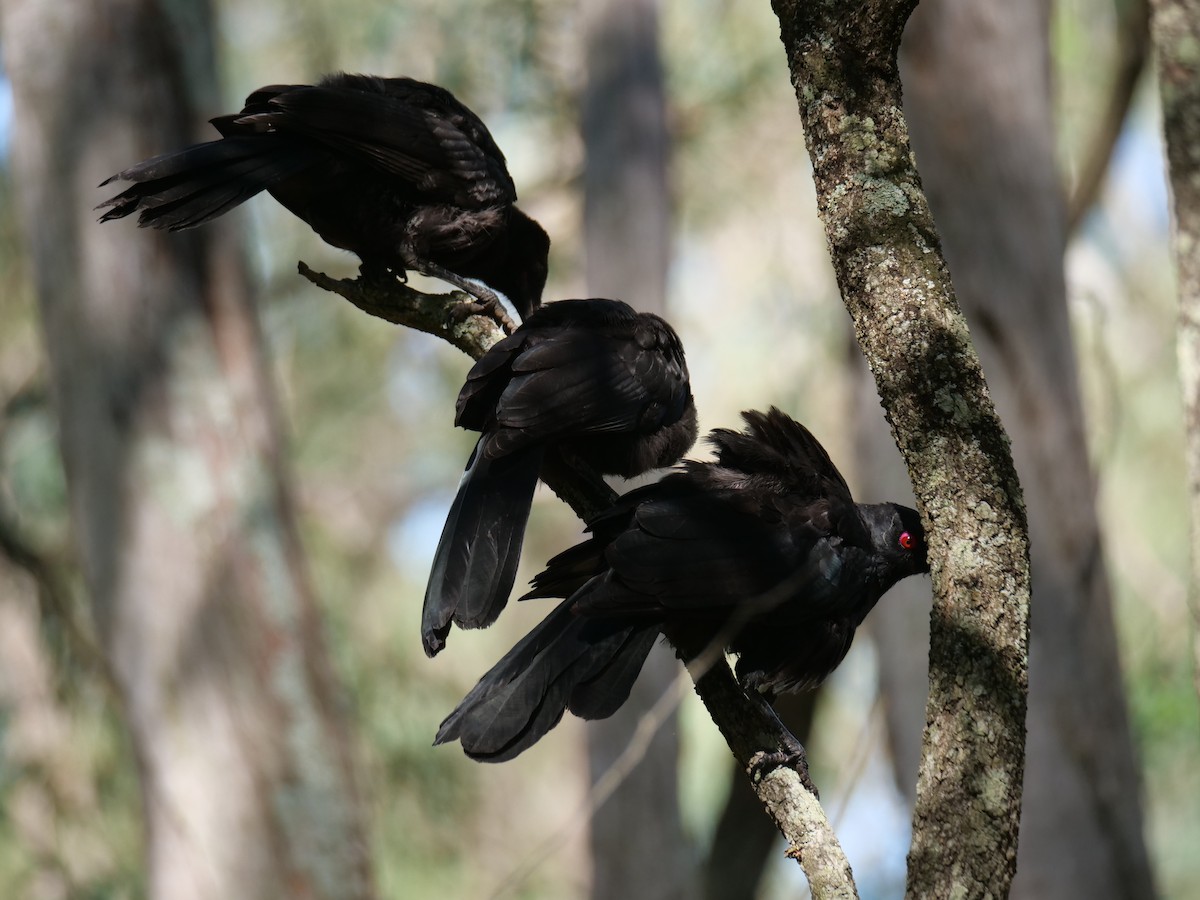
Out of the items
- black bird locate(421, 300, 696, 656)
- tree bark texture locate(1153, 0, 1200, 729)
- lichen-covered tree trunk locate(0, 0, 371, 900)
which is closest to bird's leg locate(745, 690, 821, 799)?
black bird locate(421, 300, 696, 656)

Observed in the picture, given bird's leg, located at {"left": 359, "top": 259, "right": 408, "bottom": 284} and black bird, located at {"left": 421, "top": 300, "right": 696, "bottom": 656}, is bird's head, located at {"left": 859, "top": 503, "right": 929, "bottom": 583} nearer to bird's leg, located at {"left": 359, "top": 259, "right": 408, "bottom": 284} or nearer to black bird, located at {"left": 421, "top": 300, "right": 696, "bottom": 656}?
black bird, located at {"left": 421, "top": 300, "right": 696, "bottom": 656}

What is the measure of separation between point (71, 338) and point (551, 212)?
A: 648 cm

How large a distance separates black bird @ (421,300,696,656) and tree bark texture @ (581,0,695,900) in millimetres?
3176

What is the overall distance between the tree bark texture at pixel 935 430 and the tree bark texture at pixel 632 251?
15.7 ft

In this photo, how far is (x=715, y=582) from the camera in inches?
117

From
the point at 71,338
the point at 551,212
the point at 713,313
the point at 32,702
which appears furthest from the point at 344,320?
the point at 71,338

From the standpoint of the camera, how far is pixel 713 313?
12641 mm

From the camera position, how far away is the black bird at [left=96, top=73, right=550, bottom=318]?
11.1 ft

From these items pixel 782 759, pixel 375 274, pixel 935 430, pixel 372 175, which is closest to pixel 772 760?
pixel 782 759

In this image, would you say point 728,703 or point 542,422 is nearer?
point 728,703

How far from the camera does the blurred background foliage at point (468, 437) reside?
9570 mm

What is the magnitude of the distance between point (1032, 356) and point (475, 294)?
10.2 feet

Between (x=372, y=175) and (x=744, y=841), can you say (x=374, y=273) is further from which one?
(x=744, y=841)

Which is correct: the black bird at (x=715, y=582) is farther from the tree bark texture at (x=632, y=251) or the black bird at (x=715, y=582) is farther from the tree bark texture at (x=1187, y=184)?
the tree bark texture at (x=632, y=251)
